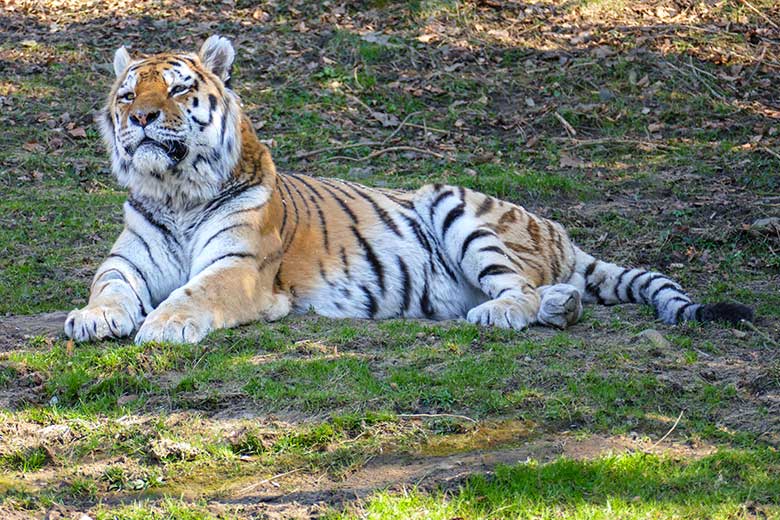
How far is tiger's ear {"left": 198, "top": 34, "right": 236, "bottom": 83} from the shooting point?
6.43 m

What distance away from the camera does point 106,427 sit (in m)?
4.22

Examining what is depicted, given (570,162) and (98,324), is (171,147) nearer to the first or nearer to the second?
(98,324)

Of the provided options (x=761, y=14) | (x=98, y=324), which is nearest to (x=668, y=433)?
(x=98, y=324)

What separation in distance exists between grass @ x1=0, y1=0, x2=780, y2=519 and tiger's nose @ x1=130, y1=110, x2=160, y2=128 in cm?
127

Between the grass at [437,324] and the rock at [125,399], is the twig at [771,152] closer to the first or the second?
the grass at [437,324]

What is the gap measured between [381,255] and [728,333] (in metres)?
2.21

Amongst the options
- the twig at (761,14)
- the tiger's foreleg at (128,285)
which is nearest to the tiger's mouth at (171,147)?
the tiger's foreleg at (128,285)

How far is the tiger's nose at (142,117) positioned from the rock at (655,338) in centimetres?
283

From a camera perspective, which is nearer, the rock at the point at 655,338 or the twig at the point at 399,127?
the rock at the point at 655,338

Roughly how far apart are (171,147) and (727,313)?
10.3 ft

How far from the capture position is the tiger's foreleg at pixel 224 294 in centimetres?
527

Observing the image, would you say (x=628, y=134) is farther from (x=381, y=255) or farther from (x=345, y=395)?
(x=345, y=395)

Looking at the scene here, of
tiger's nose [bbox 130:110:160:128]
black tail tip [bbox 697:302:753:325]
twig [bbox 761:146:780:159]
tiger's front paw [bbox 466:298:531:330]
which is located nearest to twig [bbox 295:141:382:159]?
twig [bbox 761:146:780:159]

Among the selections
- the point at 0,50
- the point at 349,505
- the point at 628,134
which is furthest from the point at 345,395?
the point at 0,50
